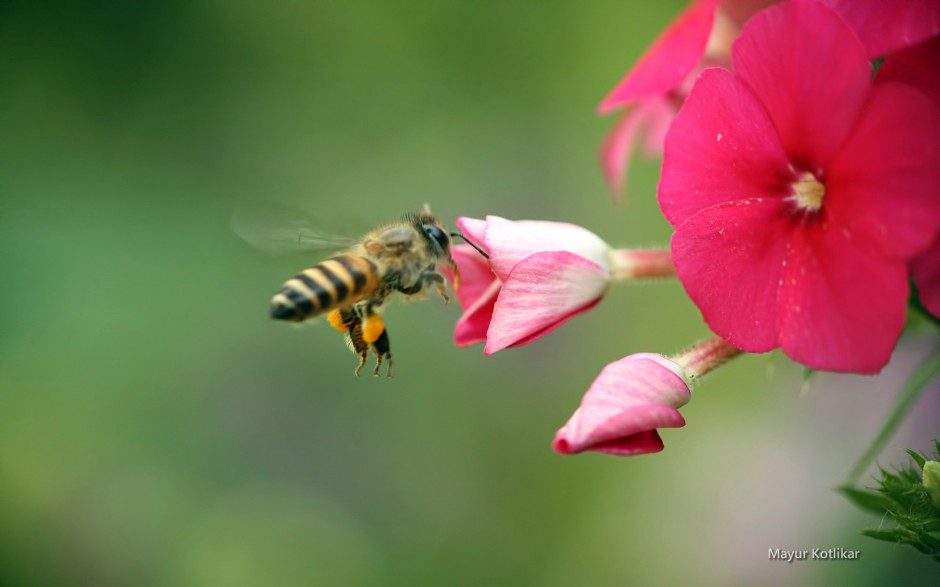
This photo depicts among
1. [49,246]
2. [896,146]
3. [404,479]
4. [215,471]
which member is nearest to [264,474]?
[215,471]

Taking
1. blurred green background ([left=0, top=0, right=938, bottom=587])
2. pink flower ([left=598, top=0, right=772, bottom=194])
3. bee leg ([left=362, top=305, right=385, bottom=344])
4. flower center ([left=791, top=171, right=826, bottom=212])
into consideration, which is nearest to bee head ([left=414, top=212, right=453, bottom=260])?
bee leg ([left=362, top=305, right=385, bottom=344])

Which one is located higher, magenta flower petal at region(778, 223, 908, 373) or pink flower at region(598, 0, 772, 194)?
pink flower at region(598, 0, 772, 194)

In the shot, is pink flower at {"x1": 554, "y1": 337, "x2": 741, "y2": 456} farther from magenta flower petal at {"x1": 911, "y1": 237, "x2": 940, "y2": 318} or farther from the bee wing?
the bee wing

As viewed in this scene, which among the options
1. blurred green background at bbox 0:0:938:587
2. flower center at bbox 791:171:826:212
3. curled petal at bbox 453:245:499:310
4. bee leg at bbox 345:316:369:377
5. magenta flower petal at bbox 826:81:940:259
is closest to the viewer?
magenta flower petal at bbox 826:81:940:259

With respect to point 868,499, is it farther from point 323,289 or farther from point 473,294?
point 323,289

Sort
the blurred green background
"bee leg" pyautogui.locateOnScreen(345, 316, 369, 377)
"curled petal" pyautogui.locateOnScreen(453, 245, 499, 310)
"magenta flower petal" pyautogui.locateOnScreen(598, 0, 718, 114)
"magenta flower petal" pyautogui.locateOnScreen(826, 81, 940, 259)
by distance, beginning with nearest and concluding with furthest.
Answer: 1. "magenta flower petal" pyautogui.locateOnScreen(826, 81, 940, 259)
2. "magenta flower petal" pyautogui.locateOnScreen(598, 0, 718, 114)
3. "curled petal" pyautogui.locateOnScreen(453, 245, 499, 310)
4. "bee leg" pyautogui.locateOnScreen(345, 316, 369, 377)
5. the blurred green background

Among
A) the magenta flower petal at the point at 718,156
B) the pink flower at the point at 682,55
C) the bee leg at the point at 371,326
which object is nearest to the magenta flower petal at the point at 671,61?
the pink flower at the point at 682,55

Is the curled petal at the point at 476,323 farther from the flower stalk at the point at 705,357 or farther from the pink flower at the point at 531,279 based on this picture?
the flower stalk at the point at 705,357

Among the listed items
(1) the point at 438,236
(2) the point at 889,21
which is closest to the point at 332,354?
(1) the point at 438,236
